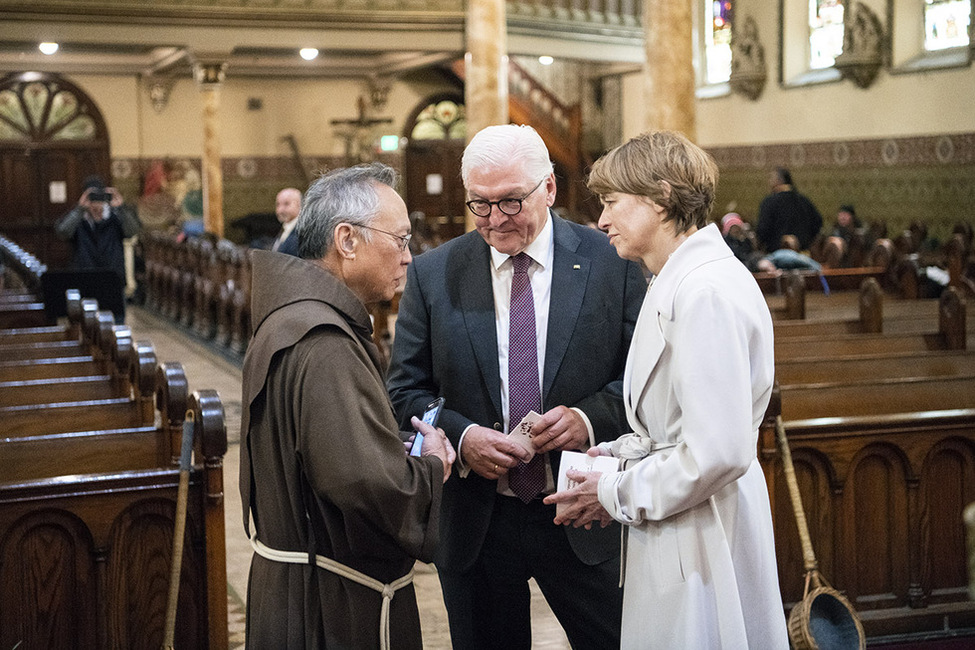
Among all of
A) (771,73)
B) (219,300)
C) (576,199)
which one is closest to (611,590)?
(219,300)

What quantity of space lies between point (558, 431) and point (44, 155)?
17.4m

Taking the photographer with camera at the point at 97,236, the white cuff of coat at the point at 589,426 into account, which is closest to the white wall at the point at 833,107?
the photographer with camera at the point at 97,236

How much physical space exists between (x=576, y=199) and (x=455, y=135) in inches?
98.0

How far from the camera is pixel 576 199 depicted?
19219 millimetres

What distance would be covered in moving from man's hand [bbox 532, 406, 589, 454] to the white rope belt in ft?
1.45

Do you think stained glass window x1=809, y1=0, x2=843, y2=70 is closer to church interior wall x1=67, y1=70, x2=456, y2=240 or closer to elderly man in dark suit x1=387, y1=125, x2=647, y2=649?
church interior wall x1=67, y1=70, x2=456, y2=240

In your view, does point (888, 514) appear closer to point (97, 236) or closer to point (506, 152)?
point (506, 152)

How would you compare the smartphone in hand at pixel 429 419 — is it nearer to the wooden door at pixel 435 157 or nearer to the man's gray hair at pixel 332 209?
the man's gray hair at pixel 332 209

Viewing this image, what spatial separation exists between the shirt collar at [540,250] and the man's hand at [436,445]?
0.47 metres

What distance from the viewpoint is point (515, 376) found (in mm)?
Answer: 2506

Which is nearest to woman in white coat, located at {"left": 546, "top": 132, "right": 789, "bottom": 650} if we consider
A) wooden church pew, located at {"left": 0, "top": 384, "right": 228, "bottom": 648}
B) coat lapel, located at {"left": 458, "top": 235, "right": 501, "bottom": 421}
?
coat lapel, located at {"left": 458, "top": 235, "right": 501, "bottom": 421}

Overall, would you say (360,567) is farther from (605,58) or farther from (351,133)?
(351,133)

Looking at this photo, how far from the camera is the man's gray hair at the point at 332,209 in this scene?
6.70 feet

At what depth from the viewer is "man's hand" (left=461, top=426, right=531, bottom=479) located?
7.68 feet
